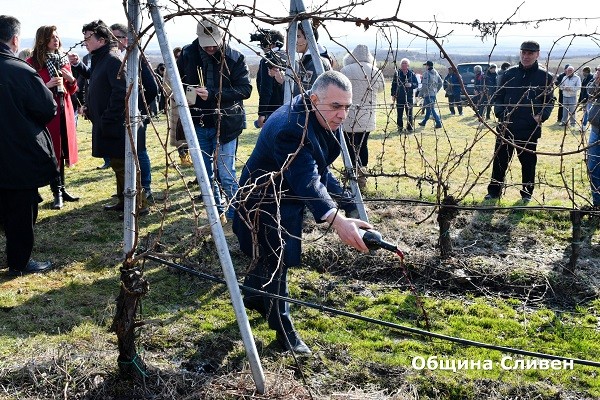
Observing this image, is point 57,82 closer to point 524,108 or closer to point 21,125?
point 21,125

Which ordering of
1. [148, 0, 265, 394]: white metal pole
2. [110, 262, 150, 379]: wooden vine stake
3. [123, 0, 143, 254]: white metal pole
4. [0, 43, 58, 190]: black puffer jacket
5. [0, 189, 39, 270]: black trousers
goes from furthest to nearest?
1. [0, 189, 39, 270]: black trousers
2. [0, 43, 58, 190]: black puffer jacket
3. [110, 262, 150, 379]: wooden vine stake
4. [123, 0, 143, 254]: white metal pole
5. [148, 0, 265, 394]: white metal pole

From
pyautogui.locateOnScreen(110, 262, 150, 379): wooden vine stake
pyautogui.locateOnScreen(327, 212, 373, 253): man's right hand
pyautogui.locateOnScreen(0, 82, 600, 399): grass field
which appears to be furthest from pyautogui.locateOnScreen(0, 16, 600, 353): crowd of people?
pyautogui.locateOnScreen(110, 262, 150, 379): wooden vine stake

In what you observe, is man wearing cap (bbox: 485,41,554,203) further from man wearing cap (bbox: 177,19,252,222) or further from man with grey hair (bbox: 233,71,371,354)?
man with grey hair (bbox: 233,71,371,354)

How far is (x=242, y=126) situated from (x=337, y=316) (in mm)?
2257

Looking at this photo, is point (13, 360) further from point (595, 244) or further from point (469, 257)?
point (595, 244)

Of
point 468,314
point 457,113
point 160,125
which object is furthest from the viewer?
point 457,113

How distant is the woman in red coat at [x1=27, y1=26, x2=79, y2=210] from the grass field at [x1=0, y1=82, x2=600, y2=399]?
27.9 inches

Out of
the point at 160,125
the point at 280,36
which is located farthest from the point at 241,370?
the point at 160,125

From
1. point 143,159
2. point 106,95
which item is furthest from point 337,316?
point 106,95

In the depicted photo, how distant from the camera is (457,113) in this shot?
1989 centimetres

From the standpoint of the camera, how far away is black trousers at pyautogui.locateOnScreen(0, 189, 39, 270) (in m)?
4.64

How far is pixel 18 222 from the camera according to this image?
467cm

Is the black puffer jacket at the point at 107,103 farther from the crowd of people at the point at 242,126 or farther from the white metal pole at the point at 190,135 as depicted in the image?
the white metal pole at the point at 190,135

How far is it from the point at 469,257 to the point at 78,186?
191 inches
